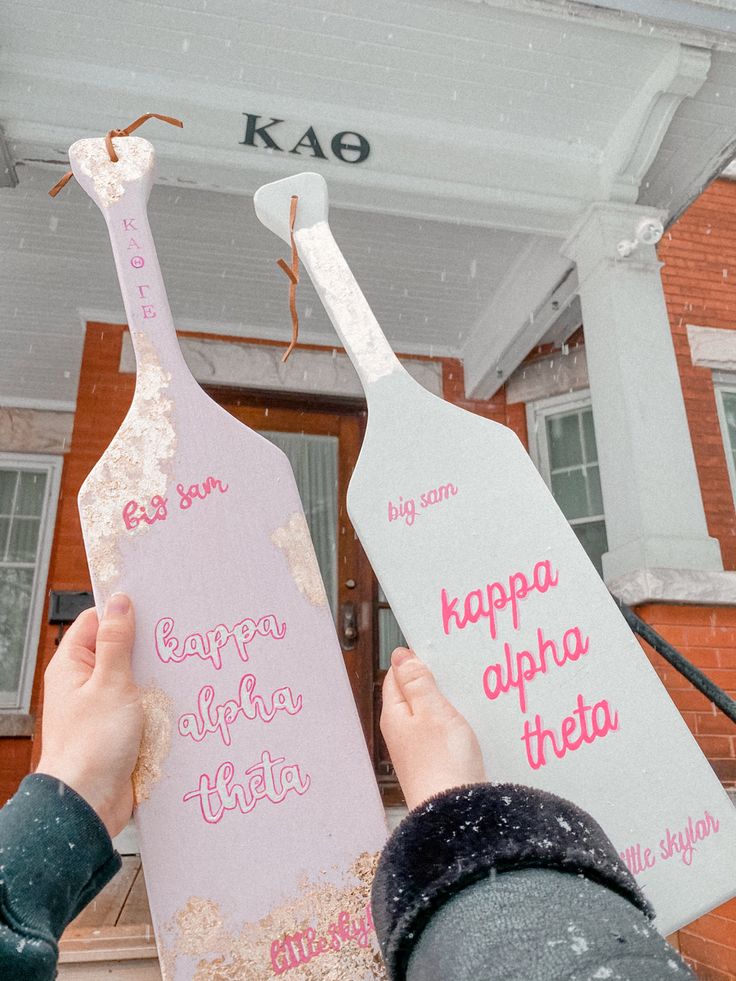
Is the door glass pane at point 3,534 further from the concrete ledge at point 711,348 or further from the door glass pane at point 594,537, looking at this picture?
the concrete ledge at point 711,348

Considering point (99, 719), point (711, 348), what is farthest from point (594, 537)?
point (99, 719)

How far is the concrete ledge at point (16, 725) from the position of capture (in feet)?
16.3

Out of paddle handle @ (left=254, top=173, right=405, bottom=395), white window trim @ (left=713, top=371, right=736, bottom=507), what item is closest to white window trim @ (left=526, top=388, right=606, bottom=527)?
white window trim @ (left=713, top=371, right=736, bottom=507)

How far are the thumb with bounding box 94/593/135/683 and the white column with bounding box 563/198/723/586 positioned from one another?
229cm

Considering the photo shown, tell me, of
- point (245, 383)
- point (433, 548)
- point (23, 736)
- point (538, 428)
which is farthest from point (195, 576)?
point (23, 736)

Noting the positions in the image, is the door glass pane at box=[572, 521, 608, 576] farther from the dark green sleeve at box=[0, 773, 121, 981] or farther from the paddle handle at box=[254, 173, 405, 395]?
the dark green sleeve at box=[0, 773, 121, 981]

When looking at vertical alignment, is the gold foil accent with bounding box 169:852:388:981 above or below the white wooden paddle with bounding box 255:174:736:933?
below

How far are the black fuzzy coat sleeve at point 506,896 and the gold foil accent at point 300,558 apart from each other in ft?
1.00

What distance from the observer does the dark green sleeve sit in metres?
0.51

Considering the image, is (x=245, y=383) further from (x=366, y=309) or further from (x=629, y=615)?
(x=366, y=309)

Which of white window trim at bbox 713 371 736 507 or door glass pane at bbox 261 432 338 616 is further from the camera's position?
white window trim at bbox 713 371 736 507

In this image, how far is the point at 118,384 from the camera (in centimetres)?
444

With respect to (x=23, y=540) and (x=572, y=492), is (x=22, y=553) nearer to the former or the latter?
(x=23, y=540)

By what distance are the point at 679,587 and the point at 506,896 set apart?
2457 millimetres
